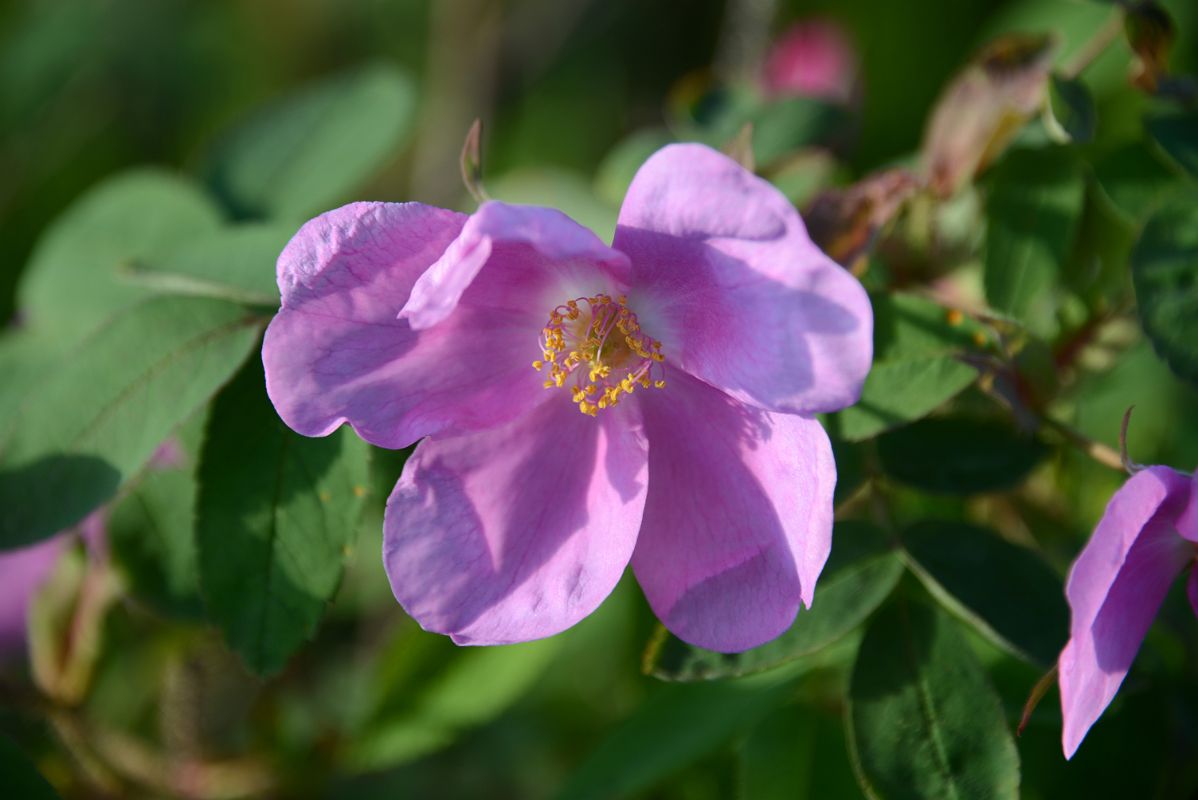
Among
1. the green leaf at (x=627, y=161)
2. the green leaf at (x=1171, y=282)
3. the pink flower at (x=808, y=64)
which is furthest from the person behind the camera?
the pink flower at (x=808, y=64)

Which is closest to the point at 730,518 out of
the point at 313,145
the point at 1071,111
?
the point at 1071,111

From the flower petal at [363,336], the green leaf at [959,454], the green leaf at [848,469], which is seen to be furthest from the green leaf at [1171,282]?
the flower petal at [363,336]

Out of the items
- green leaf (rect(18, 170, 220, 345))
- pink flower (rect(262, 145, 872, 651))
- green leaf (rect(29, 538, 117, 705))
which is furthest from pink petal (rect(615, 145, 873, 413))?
green leaf (rect(29, 538, 117, 705))

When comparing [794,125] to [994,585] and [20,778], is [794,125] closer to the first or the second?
[994,585]

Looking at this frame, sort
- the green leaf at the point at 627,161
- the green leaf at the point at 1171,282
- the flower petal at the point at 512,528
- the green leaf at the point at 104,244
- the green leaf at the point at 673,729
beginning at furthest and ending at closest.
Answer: the green leaf at the point at 627,161 → the green leaf at the point at 104,244 → the green leaf at the point at 673,729 → the green leaf at the point at 1171,282 → the flower petal at the point at 512,528

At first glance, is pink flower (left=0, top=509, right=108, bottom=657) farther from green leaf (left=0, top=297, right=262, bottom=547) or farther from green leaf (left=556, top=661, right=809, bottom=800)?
green leaf (left=556, top=661, right=809, bottom=800)

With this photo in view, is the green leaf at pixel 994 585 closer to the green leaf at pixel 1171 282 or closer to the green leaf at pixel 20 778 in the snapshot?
the green leaf at pixel 1171 282

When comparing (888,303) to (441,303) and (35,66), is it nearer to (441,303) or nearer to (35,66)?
(441,303)
